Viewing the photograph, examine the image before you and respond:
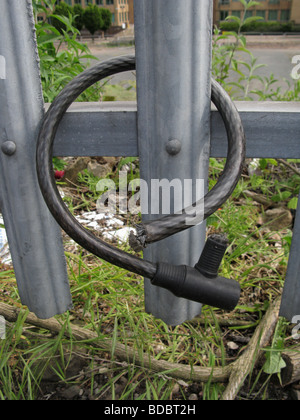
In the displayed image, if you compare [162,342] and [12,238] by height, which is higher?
[12,238]

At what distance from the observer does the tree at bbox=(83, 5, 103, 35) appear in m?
2.56

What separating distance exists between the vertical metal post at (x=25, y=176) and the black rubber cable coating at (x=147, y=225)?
0.30 feet

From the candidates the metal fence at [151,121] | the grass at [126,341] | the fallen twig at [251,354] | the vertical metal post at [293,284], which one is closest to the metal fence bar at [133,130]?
the metal fence at [151,121]

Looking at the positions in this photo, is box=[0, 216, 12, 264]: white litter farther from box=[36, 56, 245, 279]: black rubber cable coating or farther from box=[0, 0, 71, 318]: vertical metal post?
box=[36, 56, 245, 279]: black rubber cable coating

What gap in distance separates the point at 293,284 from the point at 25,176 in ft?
2.37

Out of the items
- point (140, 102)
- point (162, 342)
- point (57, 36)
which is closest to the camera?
point (140, 102)

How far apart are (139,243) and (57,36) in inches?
42.4

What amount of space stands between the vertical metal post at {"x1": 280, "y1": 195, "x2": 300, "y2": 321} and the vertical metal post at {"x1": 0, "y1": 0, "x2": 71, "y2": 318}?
594 millimetres

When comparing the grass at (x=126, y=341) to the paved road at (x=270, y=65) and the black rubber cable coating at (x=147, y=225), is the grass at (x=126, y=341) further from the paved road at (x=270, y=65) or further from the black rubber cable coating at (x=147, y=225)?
the paved road at (x=270, y=65)

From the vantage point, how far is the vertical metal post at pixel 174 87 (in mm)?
726

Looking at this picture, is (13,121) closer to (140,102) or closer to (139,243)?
(140,102)

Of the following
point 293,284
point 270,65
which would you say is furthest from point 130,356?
point 270,65

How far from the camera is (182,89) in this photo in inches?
30.5
